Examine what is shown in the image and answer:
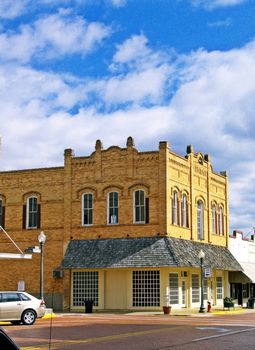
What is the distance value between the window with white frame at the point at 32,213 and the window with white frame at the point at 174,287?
10.6m

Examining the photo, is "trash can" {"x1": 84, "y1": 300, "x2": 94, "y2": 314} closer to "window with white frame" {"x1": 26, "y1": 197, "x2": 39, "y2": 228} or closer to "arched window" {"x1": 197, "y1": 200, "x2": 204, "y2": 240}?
"window with white frame" {"x1": 26, "y1": 197, "x2": 39, "y2": 228}

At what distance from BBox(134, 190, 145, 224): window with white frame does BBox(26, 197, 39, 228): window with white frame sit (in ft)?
24.7

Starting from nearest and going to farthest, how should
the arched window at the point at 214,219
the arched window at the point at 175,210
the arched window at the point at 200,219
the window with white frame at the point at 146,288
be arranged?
1. the window with white frame at the point at 146,288
2. the arched window at the point at 175,210
3. the arched window at the point at 200,219
4. the arched window at the point at 214,219

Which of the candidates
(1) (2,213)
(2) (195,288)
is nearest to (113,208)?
(2) (195,288)

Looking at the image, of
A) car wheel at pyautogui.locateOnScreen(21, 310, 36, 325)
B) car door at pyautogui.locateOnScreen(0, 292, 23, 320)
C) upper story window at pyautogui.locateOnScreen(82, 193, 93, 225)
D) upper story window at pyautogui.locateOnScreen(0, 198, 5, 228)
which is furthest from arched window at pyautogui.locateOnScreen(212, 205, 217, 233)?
car door at pyautogui.locateOnScreen(0, 292, 23, 320)

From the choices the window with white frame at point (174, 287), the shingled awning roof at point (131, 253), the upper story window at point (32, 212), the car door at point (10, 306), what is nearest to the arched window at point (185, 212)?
the shingled awning roof at point (131, 253)

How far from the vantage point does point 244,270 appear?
1944 inches

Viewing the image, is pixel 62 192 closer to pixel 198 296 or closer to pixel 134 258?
pixel 134 258

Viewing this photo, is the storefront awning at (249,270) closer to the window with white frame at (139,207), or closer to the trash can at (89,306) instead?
the window with white frame at (139,207)

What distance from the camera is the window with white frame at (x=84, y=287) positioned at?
40.8 metres

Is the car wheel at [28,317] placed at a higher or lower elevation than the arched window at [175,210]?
lower

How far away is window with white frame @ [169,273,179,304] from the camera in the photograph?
39.9 m

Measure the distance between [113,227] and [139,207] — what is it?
2.23m

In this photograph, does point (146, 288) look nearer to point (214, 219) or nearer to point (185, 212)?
point (185, 212)
